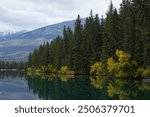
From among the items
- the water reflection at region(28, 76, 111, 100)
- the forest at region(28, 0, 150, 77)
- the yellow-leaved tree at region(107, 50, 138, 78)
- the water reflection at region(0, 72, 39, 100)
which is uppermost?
the forest at region(28, 0, 150, 77)

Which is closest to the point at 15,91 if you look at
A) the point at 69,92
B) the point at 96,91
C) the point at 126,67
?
the point at 69,92

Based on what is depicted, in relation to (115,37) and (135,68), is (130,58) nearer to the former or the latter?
(135,68)

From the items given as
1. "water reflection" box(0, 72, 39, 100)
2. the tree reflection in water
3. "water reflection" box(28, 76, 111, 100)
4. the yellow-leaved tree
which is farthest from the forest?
"water reflection" box(0, 72, 39, 100)

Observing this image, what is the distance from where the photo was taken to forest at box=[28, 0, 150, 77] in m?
66.2

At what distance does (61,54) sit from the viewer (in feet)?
434

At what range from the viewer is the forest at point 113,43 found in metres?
66.2

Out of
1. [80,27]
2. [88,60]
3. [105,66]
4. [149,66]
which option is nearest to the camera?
[149,66]

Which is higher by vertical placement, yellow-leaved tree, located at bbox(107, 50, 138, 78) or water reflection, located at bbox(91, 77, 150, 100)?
yellow-leaved tree, located at bbox(107, 50, 138, 78)

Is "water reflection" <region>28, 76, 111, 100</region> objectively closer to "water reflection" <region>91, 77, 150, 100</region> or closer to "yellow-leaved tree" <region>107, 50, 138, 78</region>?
"water reflection" <region>91, 77, 150, 100</region>

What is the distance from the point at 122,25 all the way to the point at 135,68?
16.4 metres

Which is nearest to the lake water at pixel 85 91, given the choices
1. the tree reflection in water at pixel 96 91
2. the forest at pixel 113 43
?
the tree reflection in water at pixel 96 91

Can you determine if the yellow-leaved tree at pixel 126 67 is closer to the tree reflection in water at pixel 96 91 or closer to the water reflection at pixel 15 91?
the tree reflection in water at pixel 96 91

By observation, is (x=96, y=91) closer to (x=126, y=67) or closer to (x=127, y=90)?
(x=127, y=90)

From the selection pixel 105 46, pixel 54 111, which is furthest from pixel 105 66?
pixel 54 111
